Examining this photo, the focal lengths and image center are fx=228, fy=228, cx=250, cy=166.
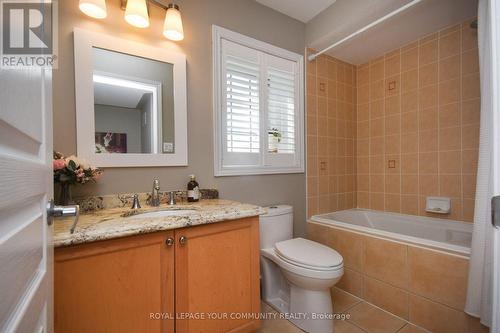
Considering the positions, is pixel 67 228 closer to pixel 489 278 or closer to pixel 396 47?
pixel 489 278

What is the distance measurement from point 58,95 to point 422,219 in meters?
2.99

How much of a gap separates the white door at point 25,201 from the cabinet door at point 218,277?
20.9 inches

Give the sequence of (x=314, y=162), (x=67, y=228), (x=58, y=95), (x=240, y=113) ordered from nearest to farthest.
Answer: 1. (x=67, y=228)
2. (x=58, y=95)
3. (x=240, y=113)
4. (x=314, y=162)

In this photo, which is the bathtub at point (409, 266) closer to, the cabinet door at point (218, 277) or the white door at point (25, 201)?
the cabinet door at point (218, 277)

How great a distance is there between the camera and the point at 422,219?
2.18m

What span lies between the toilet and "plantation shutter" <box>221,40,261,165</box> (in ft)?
1.78

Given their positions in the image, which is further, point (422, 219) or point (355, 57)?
point (355, 57)

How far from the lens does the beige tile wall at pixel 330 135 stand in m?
2.32

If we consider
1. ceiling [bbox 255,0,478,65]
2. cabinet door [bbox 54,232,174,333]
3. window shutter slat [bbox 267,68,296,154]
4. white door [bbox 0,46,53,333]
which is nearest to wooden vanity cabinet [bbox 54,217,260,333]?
cabinet door [bbox 54,232,174,333]

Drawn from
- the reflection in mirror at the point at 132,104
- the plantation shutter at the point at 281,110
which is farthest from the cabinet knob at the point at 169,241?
the plantation shutter at the point at 281,110

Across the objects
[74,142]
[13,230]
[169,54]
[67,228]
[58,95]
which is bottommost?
[67,228]

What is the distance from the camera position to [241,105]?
1873 millimetres

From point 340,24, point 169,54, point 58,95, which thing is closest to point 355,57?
point 340,24

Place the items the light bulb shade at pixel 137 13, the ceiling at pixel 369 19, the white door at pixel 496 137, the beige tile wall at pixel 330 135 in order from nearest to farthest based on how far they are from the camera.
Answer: the white door at pixel 496 137 → the light bulb shade at pixel 137 13 → the ceiling at pixel 369 19 → the beige tile wall at pixel 330 135
